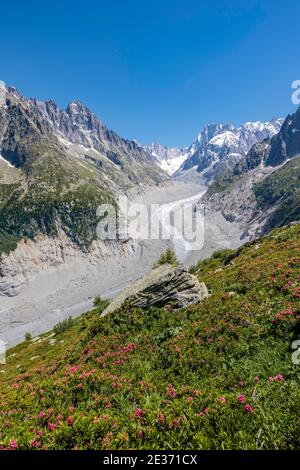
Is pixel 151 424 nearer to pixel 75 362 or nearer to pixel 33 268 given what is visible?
pixel 75 362

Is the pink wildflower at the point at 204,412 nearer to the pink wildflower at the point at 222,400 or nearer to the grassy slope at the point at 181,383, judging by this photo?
the grassy slope at the point at 181,383

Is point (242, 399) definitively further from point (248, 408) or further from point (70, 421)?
point (70, 421)

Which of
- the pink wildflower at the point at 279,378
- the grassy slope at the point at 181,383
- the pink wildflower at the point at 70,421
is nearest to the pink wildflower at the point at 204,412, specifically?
the grassy slope at the point at 181,383

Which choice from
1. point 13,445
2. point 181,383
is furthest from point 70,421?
point 181,383

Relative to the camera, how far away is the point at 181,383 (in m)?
11.9

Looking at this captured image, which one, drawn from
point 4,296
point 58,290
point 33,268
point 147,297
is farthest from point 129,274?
point 147,297

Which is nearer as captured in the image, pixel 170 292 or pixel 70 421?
pixel 70 421

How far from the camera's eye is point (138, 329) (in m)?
18.9

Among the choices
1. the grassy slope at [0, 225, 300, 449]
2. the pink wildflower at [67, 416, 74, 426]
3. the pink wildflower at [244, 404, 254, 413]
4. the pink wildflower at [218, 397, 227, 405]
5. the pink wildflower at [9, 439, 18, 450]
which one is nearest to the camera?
the pink wildflower at [9, 439, 18, 450]

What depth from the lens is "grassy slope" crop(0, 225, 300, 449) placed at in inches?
284

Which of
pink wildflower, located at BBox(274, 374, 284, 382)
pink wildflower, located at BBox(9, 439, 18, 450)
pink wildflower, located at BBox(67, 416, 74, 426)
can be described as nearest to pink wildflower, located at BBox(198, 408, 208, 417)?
pink wildflower, located at BBox(274, 374, 284, 382)

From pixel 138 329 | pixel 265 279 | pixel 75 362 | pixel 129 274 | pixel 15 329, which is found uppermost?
pixel 265 279

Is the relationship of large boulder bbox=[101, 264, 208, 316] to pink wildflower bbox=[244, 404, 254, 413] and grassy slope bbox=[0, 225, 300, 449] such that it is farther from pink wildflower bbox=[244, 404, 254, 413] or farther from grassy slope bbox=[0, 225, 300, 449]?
pink wildflower bbox=[244, 404, 254, 413]

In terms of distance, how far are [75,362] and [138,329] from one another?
4.43 metres
